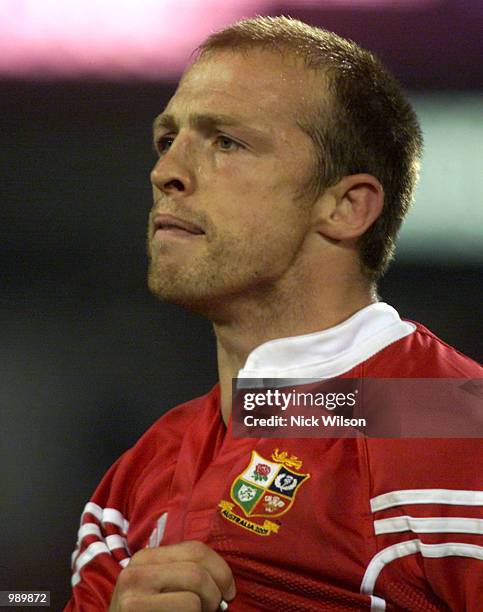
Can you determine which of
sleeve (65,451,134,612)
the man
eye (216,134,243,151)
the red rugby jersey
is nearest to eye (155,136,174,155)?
the man

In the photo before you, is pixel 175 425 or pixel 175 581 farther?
pixel 175 425

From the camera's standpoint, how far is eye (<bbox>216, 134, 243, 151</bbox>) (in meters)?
1.49

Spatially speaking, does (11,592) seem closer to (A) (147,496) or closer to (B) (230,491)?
(A) (147,496)

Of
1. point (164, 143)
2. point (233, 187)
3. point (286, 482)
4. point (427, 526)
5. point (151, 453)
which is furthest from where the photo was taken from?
point (151, 453)

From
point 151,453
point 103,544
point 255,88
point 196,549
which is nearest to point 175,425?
point 151,453

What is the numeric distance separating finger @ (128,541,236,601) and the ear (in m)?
0.48

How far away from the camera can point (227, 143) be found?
1497 millimetres

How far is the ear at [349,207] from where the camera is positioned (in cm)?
153

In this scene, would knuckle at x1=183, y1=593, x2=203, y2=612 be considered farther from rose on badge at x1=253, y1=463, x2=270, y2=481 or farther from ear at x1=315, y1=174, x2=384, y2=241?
ear at x1=315, y1=174, x2=384, y2=241

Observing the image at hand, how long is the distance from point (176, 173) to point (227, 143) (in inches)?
3.5

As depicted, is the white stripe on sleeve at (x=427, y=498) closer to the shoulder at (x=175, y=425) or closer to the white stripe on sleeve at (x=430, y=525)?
the white stripe on sleeve at (x=430, y=525)

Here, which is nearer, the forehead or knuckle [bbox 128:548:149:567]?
knuckle [bbox 128:548:149:567]

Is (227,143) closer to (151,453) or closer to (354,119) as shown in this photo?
(354,119)

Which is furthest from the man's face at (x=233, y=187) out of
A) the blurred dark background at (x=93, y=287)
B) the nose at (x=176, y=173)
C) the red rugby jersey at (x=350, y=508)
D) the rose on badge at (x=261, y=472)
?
the blurred dark background at (x=93, y=287)
